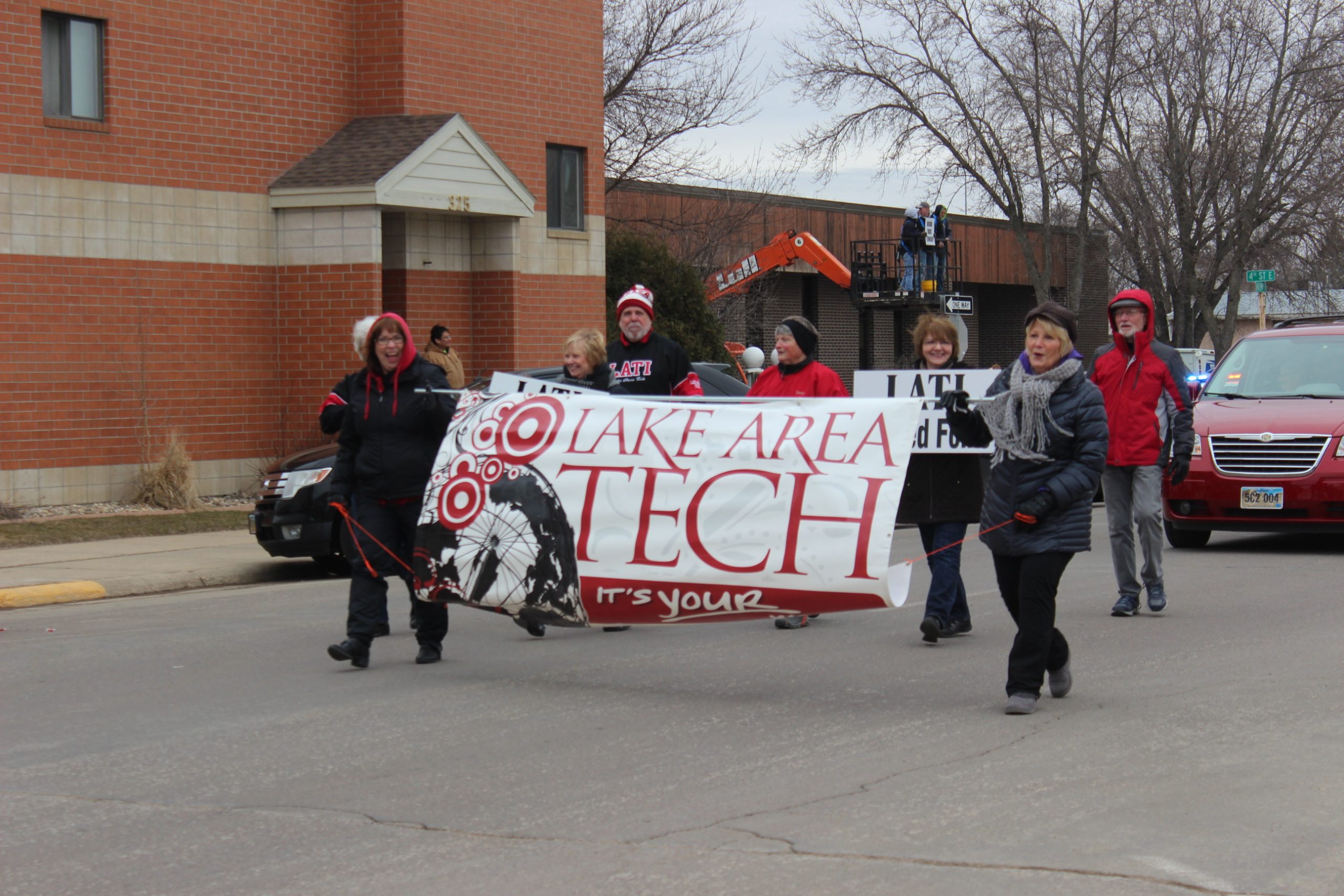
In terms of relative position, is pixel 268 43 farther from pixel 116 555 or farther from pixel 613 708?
pixel 613 708

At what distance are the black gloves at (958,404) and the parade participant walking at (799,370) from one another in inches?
63.7

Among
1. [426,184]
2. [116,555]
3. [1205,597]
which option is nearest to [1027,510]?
[1205,597]

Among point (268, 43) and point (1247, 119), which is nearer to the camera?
point (268, 43)

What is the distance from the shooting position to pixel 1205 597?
1100cm

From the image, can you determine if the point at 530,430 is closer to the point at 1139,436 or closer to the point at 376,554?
the point at 376,554

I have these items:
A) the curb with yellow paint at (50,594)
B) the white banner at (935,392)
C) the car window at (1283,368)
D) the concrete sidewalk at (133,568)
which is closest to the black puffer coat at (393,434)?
the white banner at (935,392)

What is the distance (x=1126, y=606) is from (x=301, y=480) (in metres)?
6.84

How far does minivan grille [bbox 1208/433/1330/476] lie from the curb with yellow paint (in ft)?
30.7

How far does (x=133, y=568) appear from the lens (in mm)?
13641

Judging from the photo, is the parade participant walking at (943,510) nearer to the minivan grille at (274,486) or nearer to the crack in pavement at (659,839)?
the crack in pavement at (659,839)

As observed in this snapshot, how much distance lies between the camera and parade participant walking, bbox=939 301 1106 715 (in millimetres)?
7156

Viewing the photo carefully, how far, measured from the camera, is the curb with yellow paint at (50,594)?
12008 mm

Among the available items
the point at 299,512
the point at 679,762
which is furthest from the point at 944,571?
the point at 299,512

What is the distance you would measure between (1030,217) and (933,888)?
4183 cm
